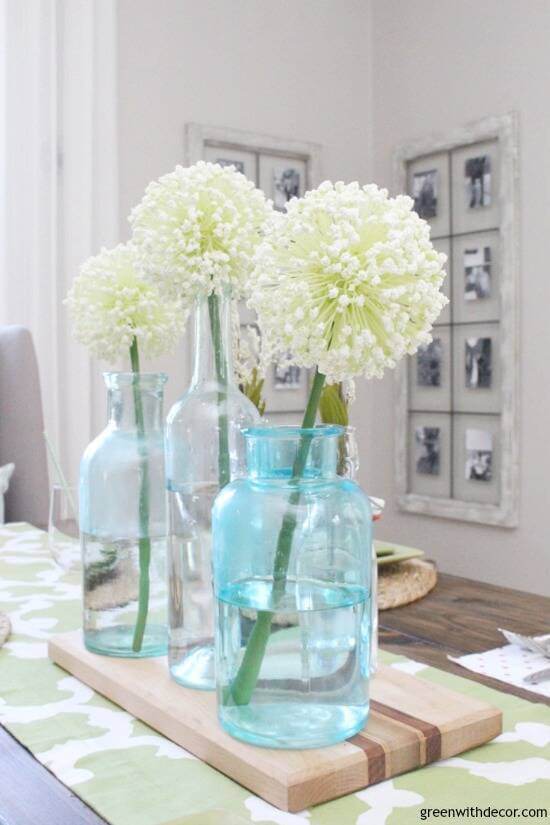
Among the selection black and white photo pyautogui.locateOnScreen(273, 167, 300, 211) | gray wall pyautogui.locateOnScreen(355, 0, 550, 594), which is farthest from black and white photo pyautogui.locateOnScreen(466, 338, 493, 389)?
black and white photo pyautogui.locateOnScreen(273, 167, 300, 211)

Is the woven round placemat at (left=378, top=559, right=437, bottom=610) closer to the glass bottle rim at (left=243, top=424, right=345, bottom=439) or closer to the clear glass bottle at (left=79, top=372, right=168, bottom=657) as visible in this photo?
the clear glass bottle at (left=79, top=372, right=168, bottom=657)

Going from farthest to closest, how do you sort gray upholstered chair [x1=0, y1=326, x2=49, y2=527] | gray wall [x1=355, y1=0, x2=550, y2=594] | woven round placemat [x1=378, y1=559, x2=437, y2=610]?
gray wall [x1=355, y1=0, x2=550, y2=594] → gray upholstered chair [x1=0, y1=326, x2=49, y2=527] → woven round placemat [x1=378, y1=559, x2=437, y2=610]

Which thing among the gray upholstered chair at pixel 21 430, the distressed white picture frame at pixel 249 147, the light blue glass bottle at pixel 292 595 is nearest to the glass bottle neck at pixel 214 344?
the light blue glass bottle at pixel 292 595

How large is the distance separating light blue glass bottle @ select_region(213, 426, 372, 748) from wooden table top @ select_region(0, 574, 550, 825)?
0.44 ft

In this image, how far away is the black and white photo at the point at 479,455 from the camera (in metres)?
3.23

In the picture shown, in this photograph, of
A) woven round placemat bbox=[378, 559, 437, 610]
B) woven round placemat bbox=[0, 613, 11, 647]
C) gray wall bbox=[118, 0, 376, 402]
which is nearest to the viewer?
woven round placemat bbox=[0, 613, 11, 647]

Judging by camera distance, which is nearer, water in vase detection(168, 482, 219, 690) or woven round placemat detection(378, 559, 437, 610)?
water in vase detection(168, 482, 219, 690)

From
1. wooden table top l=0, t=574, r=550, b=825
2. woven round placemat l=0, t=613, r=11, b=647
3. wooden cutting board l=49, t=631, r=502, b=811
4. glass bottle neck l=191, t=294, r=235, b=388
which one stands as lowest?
wooden table top l=0, t=574, r=550, b=825

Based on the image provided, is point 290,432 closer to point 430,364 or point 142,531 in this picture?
point 142,531

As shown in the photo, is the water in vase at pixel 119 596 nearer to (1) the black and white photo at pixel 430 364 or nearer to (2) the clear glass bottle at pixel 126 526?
(2) the clear glass bottle at pixel 126 526

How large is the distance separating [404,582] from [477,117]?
2.40 m

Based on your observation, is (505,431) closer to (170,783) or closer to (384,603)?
(384,603)

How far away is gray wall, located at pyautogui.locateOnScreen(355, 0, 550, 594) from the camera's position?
302 cm

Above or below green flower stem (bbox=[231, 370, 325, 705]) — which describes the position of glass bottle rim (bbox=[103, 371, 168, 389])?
above
